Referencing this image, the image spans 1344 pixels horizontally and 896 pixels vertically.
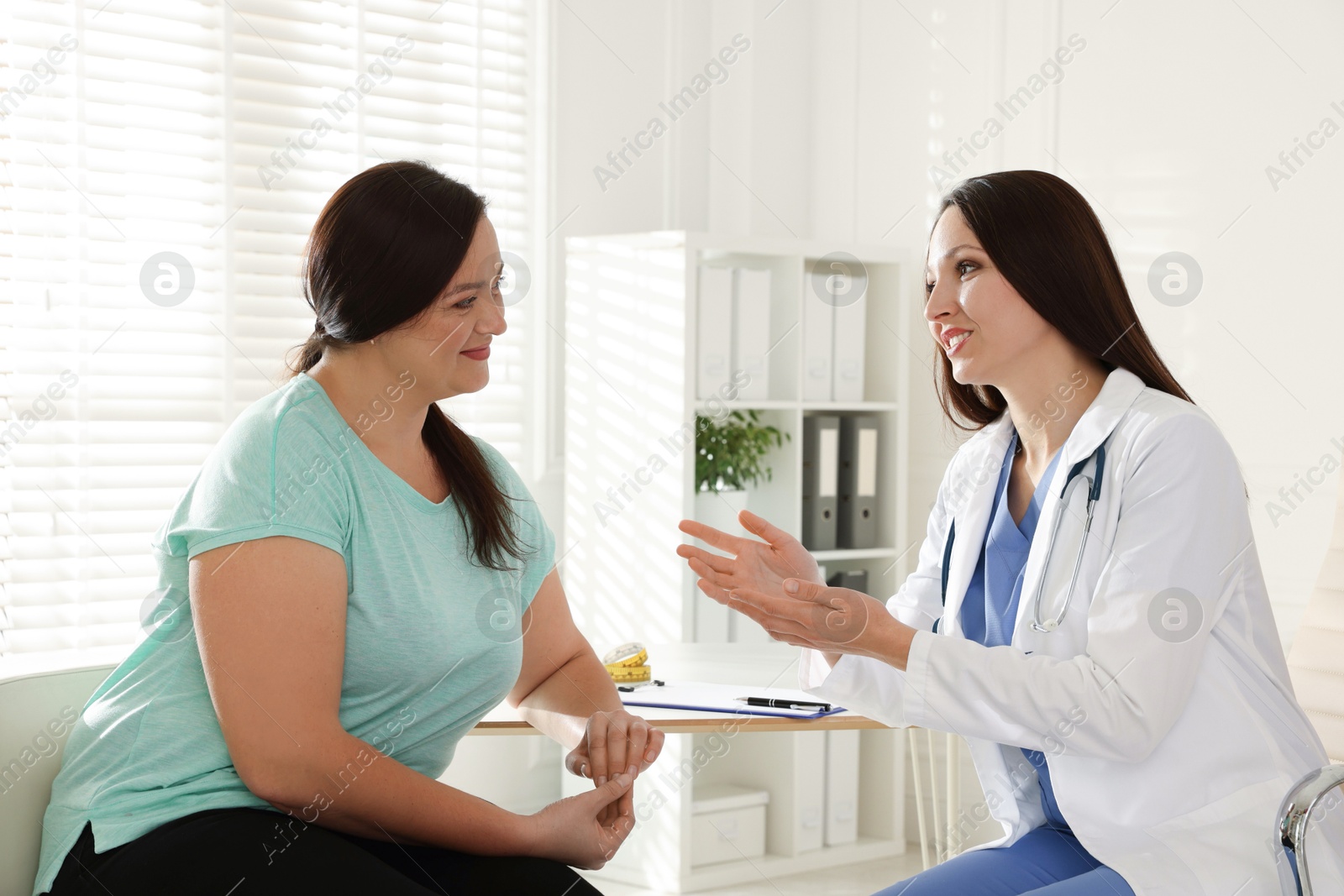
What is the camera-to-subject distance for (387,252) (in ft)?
5.11

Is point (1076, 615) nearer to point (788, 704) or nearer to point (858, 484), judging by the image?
point (788, 704)

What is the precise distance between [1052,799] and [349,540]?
98 centimetres

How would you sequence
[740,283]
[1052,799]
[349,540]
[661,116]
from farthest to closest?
1. [661,116]
2. [740,283]
3. [1052,799]
4. [349,540]

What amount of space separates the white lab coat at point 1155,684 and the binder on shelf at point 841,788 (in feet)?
7.02

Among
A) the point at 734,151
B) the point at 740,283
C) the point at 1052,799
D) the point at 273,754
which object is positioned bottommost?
the point at 1052,799

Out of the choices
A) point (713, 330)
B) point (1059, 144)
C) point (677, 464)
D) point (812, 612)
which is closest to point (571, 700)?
point (812, 612)

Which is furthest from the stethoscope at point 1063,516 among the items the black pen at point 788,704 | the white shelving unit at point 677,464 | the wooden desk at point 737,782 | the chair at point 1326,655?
the white shelving unit at point 677,464

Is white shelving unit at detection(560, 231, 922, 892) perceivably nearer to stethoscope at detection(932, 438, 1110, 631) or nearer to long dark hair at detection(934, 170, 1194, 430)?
long dark hair at detection(934, 170, 1194, 430)

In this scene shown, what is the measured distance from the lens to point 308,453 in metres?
1.48

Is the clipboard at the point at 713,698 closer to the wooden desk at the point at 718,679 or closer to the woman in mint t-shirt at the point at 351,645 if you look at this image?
the wooden desk at the point at 718,679

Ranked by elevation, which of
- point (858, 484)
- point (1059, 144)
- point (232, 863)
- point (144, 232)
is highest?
point (1059, 144)

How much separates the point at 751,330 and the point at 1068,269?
6.33 ft

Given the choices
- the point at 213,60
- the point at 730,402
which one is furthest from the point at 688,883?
the point at 213,60

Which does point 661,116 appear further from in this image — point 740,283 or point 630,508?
point 630,508
